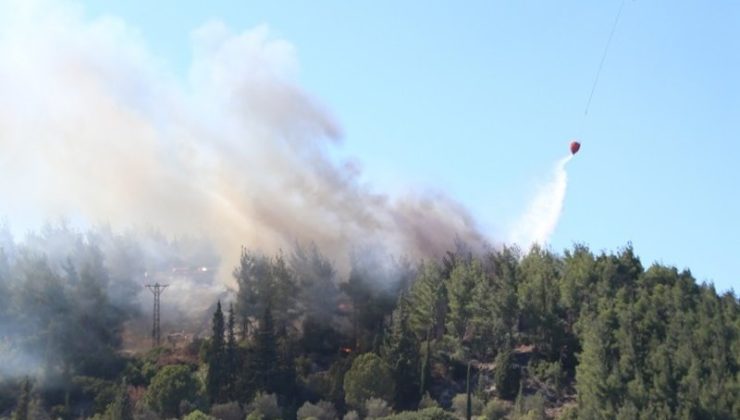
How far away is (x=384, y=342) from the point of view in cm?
7594

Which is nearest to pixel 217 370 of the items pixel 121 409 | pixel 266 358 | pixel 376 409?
pixel 266 358

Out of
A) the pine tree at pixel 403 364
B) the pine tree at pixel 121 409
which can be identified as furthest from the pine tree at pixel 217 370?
the pine tree at pixel 403 364

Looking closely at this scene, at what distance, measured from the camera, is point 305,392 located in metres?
73.5

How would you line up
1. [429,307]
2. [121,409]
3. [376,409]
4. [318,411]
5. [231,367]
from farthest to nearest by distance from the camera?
[429,307] < [231,367] < [318,411] < [376,409] < [121,409]

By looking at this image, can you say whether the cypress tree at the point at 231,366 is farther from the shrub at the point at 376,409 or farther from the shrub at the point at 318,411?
the shrub at the point at 376,409

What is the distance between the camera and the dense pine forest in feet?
219

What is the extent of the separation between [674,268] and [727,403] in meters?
14.8

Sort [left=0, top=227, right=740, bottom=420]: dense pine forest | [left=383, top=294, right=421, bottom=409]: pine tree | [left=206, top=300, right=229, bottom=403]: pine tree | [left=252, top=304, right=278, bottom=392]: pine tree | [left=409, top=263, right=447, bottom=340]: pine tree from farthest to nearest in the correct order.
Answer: [left=409, top=263, right=447, bottom=340]: pine tree < [left=383, top=294, right=421, bottom=409]: pine tree < [left=252, top=304, right=278, bottom=392]: pine tree < [left=206, top=300, right=229, bottom=403]: pine tree < [left=0, top=227, right=740, bottom=420]: dense pine forest

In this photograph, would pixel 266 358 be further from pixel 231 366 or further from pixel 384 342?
pixel 384 342

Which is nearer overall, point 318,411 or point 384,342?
point 318,411

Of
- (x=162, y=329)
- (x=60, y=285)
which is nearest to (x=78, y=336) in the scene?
(x=60, y=285)

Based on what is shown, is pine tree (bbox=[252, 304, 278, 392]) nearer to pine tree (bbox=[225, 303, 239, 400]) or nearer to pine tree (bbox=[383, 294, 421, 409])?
pine tree (bbox=[225, 303, 239, 400])

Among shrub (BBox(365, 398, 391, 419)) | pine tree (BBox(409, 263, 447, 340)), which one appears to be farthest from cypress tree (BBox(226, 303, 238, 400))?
pine tree (BBox(409, 263, 447, 340))

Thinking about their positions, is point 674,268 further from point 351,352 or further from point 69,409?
point 69,409
